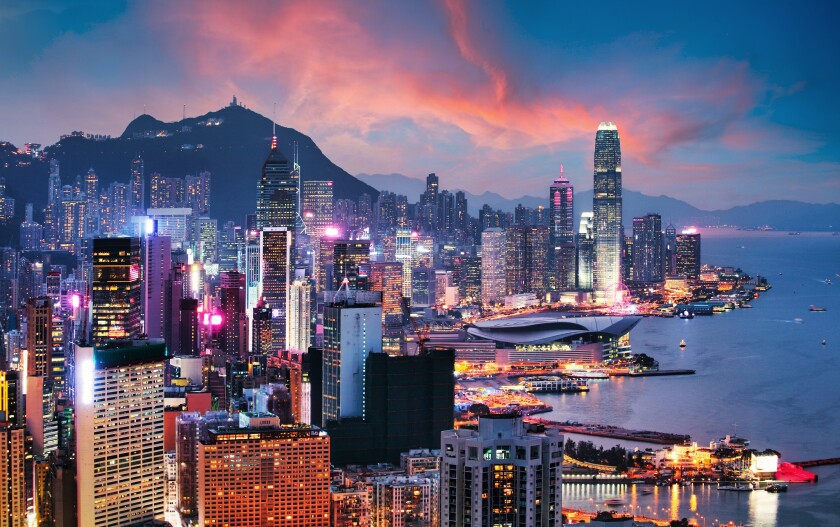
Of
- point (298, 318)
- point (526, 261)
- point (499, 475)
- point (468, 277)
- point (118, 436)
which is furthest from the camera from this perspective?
point (526, 261)

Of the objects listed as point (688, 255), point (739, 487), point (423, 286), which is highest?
point (688, 255)

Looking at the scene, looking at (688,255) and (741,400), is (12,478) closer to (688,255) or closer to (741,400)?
(741,400)

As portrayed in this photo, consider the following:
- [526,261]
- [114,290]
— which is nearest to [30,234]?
[114,290]

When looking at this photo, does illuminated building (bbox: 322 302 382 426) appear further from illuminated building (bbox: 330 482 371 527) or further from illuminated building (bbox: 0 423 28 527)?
illuminated building (bbox: 0 423 28 527)

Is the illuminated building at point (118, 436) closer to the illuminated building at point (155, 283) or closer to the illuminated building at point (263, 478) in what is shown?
the illuminated building at point (263, 478)

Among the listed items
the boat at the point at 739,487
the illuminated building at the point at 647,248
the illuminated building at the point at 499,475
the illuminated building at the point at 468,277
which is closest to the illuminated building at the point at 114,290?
the boat at the point at 739,487

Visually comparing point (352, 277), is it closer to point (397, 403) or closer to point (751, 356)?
point (751, 356)
